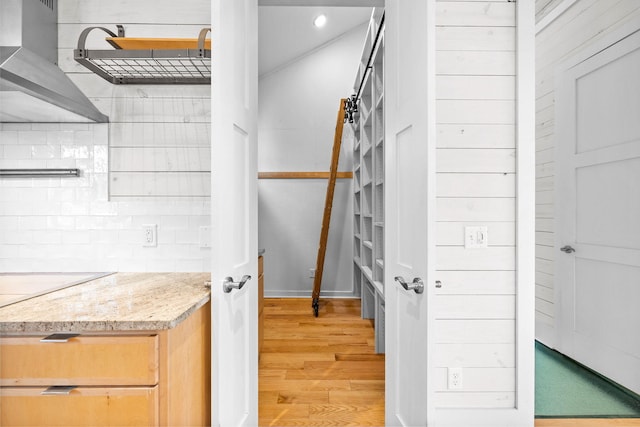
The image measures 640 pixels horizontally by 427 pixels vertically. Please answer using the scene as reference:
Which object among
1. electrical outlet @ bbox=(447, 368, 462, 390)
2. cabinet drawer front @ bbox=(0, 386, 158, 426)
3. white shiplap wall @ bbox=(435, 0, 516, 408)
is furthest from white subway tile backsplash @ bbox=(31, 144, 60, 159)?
electrical outlet @ bbox=(447, 368, 462, 390)

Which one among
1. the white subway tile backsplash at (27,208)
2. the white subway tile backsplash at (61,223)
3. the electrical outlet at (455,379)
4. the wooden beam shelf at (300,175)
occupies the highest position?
the wooden beam shelf at (300,175)

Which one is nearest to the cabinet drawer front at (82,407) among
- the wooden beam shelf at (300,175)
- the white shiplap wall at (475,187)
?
the white shiplap wall at (475,187)

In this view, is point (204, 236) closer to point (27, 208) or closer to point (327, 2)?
point (27, 208)

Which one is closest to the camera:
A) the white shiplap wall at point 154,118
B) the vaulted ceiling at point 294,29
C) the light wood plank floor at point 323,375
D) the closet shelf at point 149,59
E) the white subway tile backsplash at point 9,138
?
the closet shelf at point 149,59

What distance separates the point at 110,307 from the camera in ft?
3.83

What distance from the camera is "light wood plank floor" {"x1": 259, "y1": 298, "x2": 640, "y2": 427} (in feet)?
6.33

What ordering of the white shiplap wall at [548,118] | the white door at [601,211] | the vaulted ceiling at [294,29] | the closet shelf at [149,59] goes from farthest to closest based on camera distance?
1. the vaulted ceiling at [294,29]
2. the white shiplap wall at [548,118]
3. the white door at [601,211]
4. the closet shelf at [149,59]

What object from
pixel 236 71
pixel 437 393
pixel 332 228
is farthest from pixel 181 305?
pixel 332 228

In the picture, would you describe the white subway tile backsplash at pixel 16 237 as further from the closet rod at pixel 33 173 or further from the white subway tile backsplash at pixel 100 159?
the white subway tile backsplash at pixel 100 159

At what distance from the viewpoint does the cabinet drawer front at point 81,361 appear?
1.03 metres

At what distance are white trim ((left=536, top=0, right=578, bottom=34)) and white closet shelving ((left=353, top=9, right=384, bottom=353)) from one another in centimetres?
142

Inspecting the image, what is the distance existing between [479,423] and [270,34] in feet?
13.4

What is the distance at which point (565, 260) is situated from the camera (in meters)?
2.74

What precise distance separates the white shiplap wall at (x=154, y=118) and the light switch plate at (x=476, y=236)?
134 centimetres
